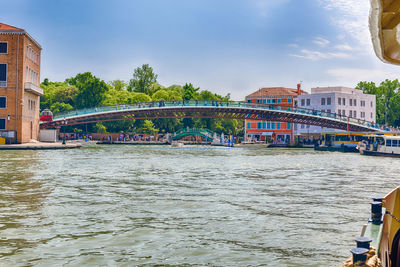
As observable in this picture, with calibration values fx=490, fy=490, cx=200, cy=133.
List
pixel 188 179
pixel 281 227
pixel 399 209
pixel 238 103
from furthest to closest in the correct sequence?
pixel 238 103, pixel 188 179, pixel 281 227, pixel 399 209

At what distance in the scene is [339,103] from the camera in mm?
74375

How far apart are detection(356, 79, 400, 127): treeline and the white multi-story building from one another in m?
5.13

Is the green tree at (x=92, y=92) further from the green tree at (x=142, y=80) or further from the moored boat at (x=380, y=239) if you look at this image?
the moored boat at (x=380, y=239)

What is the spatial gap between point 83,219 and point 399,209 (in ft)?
22.0

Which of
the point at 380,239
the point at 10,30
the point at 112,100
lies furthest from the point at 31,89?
the point at 380,239

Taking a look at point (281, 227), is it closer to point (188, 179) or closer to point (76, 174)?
point (188, 179)

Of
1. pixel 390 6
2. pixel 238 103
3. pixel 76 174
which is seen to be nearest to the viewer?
pixel 390 6

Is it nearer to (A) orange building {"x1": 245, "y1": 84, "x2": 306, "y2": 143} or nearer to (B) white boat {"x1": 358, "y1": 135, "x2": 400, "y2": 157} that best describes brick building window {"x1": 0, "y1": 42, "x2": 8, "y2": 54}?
(B) white boat {"x1": 358, "y1": 135, "x2": 400, "y2": 157}

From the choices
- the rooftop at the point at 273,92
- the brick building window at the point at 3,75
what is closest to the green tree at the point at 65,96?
the brick building window at the point at 3,75

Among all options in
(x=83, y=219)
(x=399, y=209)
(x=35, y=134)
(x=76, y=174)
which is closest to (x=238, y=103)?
(x=35, y=134)

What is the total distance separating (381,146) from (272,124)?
4071cm

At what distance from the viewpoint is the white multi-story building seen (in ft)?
244

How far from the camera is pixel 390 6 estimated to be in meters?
3.09

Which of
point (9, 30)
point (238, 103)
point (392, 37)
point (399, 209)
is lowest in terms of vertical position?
point (399, 209)
